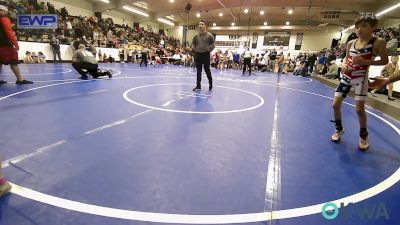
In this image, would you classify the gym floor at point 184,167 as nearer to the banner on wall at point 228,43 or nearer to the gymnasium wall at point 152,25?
the gymnasium wall at point 152,25

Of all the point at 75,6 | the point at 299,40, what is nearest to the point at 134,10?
the point at 75,6

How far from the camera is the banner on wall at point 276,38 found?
98.2 ft

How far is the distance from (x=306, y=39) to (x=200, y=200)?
3184 cm

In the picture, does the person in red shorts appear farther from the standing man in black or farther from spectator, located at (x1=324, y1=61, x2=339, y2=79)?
spectator, located at (x1=324, y1=61, x2=339, y2=79)

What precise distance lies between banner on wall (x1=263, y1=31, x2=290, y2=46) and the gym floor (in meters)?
28.4

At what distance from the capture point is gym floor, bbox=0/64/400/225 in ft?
5.10

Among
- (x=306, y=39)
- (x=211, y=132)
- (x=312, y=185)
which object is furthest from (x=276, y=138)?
(x=306, y=39)

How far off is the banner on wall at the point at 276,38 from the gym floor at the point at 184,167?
28.4m

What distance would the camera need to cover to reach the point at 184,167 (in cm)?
214

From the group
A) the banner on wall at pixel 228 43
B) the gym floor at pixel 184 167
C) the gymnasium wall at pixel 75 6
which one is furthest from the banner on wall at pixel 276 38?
the gym floor at pixel 184 167

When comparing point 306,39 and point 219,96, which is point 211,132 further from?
point 306,39

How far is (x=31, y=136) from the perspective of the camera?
2.63 meters

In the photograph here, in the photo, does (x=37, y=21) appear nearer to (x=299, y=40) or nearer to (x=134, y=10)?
(x=134, y=10)

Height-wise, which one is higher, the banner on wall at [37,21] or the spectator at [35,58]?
the banner on wall at [37,21]
